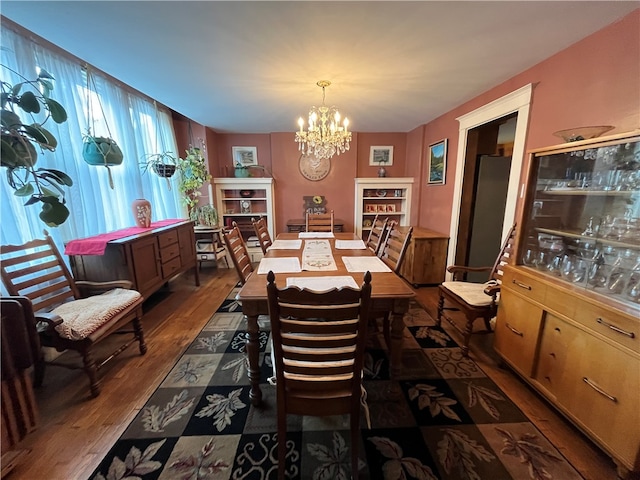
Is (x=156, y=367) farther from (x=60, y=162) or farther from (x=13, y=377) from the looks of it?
(x=60, y=162)

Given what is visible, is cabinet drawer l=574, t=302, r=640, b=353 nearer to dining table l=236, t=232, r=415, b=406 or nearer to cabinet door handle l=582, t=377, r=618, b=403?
cabinet door handle l=582, t=377, r=618, b=403

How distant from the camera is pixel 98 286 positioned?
2117mm

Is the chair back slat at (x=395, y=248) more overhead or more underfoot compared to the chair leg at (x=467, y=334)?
more overhead

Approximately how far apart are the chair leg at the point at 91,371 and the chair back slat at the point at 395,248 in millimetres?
2237

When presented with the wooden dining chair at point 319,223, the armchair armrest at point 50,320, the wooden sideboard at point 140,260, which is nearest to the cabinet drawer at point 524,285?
the wooden dining chair at point 319,223

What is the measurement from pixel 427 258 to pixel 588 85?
7.37 ft

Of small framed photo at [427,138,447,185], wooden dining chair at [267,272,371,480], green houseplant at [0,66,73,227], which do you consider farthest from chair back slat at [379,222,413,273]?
green houseplant at [0,66,73,227]

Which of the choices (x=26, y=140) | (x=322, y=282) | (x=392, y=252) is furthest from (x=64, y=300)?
(x=392, y=252)

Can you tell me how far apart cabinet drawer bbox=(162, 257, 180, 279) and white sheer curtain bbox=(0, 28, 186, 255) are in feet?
2.19

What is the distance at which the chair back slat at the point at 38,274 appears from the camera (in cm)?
168

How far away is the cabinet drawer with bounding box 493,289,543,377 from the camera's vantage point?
1657mm

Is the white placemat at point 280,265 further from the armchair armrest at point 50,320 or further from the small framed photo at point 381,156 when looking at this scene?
the small framed photo at point 381,156

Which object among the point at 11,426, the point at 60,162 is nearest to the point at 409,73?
the point at 60,162

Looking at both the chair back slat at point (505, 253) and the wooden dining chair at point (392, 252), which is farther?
the chair back slat at point (505, 253)
